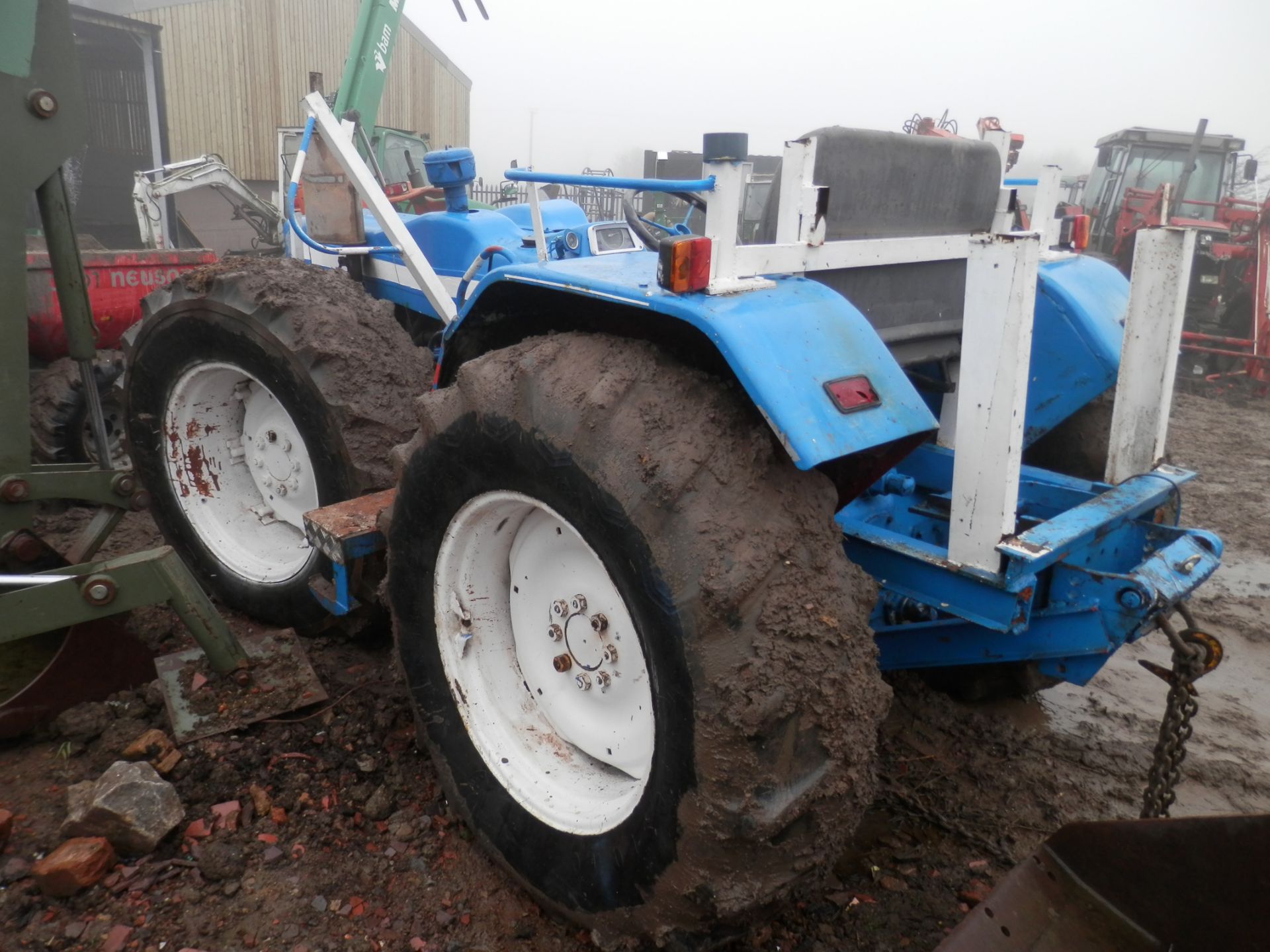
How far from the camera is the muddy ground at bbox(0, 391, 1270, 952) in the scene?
2.03 metres

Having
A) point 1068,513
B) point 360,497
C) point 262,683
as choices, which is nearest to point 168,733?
point 262,683

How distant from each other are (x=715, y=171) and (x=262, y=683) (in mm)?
2092

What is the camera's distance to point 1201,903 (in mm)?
1544

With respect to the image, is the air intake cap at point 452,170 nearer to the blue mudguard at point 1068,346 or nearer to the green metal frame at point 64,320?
the green metal frame at point 64,320

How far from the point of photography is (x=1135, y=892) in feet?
5.31

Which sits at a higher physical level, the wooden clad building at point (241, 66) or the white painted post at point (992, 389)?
the wooden clad building at point (241, 66)

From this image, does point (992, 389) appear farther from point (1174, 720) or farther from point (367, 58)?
point (367, 58)

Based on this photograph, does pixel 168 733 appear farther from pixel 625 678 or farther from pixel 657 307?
pixel 657 307

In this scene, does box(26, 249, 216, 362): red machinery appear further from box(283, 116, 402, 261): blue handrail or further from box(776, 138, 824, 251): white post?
box(776, 138, 824, 251): white post

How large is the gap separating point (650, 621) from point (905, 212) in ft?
4.08

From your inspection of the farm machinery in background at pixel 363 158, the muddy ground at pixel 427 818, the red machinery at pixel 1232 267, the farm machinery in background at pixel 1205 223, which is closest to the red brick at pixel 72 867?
the muddy ground at pixel 427 818

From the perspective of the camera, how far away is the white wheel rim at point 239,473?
3.24 metres

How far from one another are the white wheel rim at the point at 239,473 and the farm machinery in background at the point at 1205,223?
692 centimetres

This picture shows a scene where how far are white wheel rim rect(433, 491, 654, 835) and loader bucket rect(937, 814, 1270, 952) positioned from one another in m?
0.72
